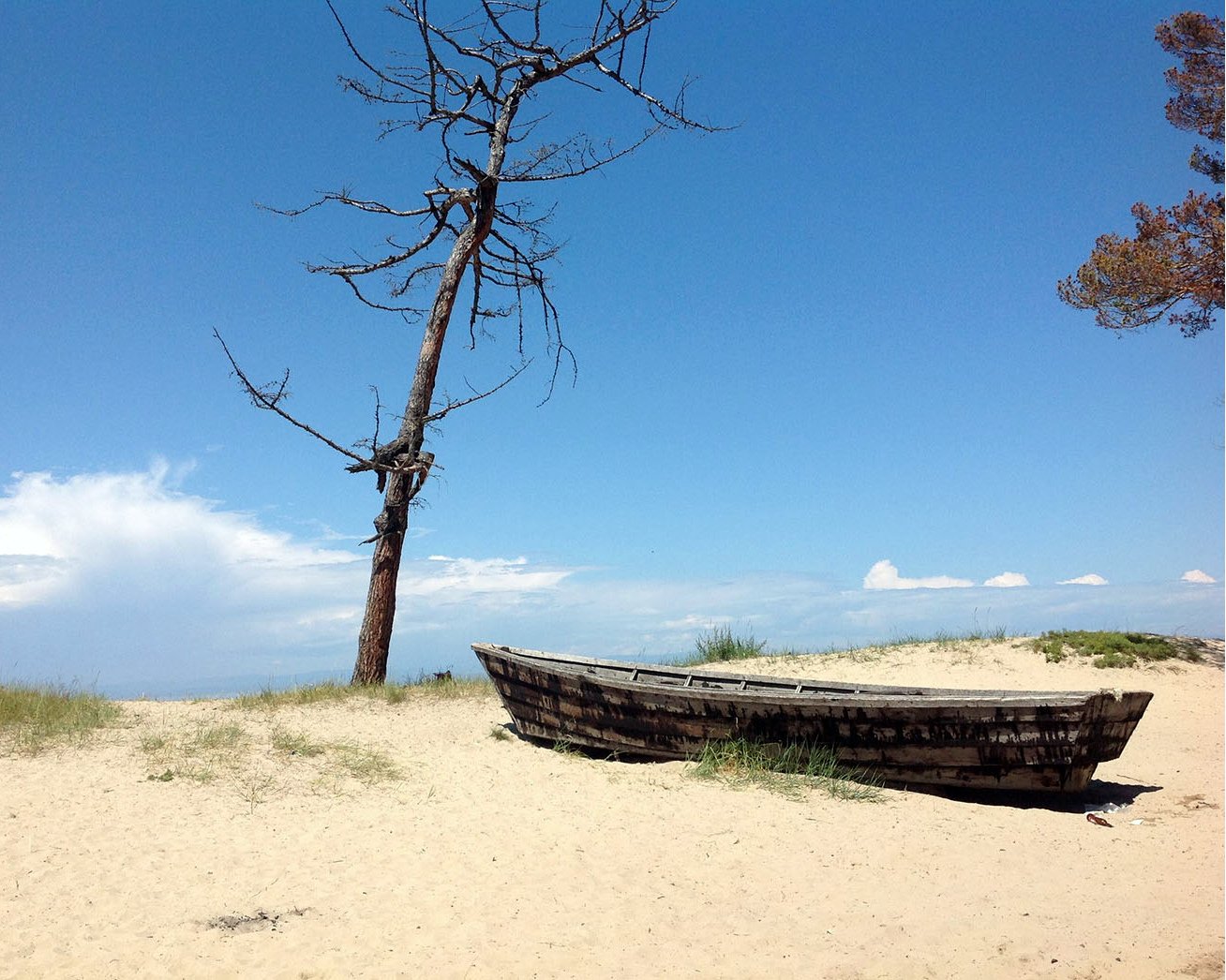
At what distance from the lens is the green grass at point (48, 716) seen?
10422 mm

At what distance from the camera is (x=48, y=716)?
11320 mm

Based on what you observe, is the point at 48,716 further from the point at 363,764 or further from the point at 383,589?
the point at 383,589

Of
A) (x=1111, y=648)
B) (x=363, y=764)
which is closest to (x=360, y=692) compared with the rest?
(x=363, y=764)

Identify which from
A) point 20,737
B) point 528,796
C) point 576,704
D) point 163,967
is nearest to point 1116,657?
point 576,704

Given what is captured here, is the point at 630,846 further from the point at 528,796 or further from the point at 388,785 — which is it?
Answer: the point at 388,785

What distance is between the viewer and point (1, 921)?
240 inches

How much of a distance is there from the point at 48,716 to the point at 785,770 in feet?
31.0

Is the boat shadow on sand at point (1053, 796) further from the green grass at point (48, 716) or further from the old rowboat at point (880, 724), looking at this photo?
the green grass at point (48, 716)

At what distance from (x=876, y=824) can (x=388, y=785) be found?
522 centimetres

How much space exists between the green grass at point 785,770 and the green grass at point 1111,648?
9.54 metres

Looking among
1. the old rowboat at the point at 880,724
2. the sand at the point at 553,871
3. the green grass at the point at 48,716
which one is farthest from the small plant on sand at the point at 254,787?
the old rowboat at the point at 880,724

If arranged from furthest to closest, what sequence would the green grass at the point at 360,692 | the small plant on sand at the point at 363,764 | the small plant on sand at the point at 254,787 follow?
the green grass at the point at 360,692, the small plant on sand at the point at 363,764, the small plant on sand at the point at 254,787

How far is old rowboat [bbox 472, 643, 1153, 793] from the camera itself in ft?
28.8

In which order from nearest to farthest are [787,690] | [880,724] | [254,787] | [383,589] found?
[254,787] < [880,724] < [787,690] < [383,589]
